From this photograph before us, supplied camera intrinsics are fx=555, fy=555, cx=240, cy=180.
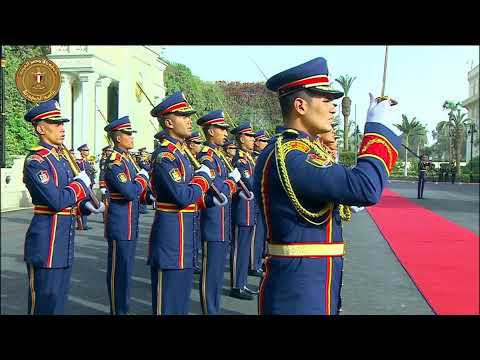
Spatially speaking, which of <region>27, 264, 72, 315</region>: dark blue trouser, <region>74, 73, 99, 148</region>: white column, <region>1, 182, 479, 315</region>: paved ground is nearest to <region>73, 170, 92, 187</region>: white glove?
<region>27, 264, 72, 315</region>: dark blue trouser

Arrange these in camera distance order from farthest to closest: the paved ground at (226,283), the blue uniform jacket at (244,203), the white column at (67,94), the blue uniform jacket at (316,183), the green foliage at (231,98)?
the white column at (67,94), the green foliage at (231,98), the blue uniform jacket at (244,203), the paved ground at (226,283), the blue uniform jacket at (316,183)

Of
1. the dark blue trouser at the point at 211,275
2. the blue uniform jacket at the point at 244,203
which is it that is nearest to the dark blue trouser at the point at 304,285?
the dark blue trouser at the point at 211,275

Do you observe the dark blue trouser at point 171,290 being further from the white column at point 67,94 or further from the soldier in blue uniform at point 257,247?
the white column at point 67,94

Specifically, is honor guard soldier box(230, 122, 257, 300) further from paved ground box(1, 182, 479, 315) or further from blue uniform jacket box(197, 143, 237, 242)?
blue uniform jacket box(197, 143, 237, 242)

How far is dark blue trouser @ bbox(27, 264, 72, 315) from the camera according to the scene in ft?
12.5

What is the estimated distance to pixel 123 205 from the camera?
17.1ft

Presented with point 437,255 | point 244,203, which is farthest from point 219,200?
point 437,255

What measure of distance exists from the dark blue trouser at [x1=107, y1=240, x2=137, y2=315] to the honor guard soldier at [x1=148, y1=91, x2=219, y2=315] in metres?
1.14

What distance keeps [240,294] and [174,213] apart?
2.44m

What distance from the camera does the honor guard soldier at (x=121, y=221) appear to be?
16.5ft

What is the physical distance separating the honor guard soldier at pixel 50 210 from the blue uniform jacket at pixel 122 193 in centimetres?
101

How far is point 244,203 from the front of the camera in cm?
657
